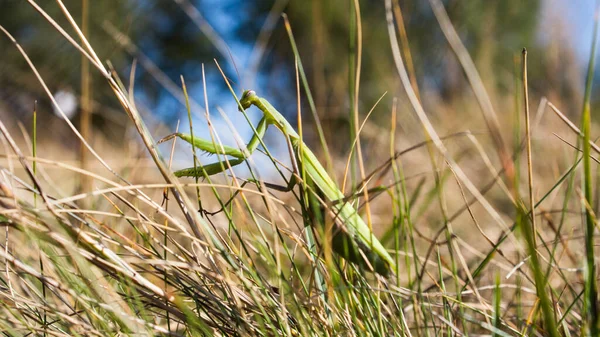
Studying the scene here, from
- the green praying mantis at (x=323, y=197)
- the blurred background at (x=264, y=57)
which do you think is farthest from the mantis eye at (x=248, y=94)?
the blurred background at (x=264, y=57)

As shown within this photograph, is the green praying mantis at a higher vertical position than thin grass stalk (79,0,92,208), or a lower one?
lower

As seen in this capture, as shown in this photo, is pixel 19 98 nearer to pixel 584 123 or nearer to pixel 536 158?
pixel 536 158

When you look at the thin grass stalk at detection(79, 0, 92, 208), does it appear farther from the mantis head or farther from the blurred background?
the blurred background

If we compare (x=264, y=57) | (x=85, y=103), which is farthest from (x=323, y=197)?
(x=264, y=57)

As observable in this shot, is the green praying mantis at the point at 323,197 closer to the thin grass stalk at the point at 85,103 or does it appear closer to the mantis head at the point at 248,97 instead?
the mantis head at the point at 248,97

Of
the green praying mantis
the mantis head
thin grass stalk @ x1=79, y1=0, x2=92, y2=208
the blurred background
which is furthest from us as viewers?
the blurred background

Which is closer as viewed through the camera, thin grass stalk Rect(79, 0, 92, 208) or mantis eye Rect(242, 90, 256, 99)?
mantis eye Rect(242, 90, 256, 99)

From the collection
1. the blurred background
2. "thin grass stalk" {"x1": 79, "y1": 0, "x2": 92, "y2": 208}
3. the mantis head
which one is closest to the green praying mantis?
the mantis head

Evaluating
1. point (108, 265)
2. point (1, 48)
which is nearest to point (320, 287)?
point (108, 265)

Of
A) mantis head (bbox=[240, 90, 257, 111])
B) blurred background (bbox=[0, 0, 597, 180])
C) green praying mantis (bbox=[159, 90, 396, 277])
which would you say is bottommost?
green praying mantis (bbox=[159, 90, 396, 277])
